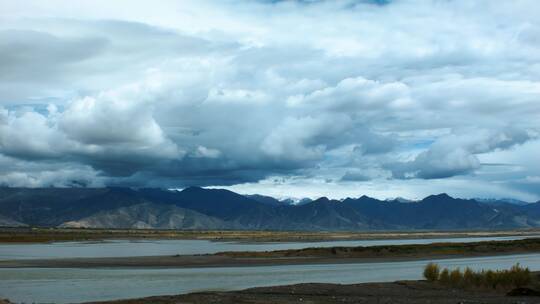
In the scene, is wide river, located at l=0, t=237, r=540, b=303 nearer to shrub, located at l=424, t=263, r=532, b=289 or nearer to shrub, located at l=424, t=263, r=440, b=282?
shrub, located at l=424, t=263, r=440, b=282

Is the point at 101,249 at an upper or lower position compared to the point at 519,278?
lower

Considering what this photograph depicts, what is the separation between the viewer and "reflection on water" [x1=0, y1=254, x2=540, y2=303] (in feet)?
161

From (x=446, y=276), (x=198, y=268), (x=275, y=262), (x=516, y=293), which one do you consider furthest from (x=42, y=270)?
(x=516, y=293)

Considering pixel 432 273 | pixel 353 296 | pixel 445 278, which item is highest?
pixel 432 273

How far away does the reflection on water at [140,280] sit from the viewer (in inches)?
1932

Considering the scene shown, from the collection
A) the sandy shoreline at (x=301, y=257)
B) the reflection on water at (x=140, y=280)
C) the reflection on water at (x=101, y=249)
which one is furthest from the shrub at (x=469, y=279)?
the reflection on water at (x=101, y=249)

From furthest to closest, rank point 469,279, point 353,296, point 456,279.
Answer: point 456,279 → point 469,279 → point 353,296

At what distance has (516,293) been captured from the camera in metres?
42.2

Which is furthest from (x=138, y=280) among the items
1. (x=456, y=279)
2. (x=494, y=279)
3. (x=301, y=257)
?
(x=301, y=257)

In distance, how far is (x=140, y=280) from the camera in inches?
2416

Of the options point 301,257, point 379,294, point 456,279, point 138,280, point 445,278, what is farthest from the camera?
point 301,257

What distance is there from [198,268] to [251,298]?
41513 millimetres

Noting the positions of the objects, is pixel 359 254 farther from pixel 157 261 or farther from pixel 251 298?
pixel 251 298

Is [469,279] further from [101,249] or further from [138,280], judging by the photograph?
[101,249]
